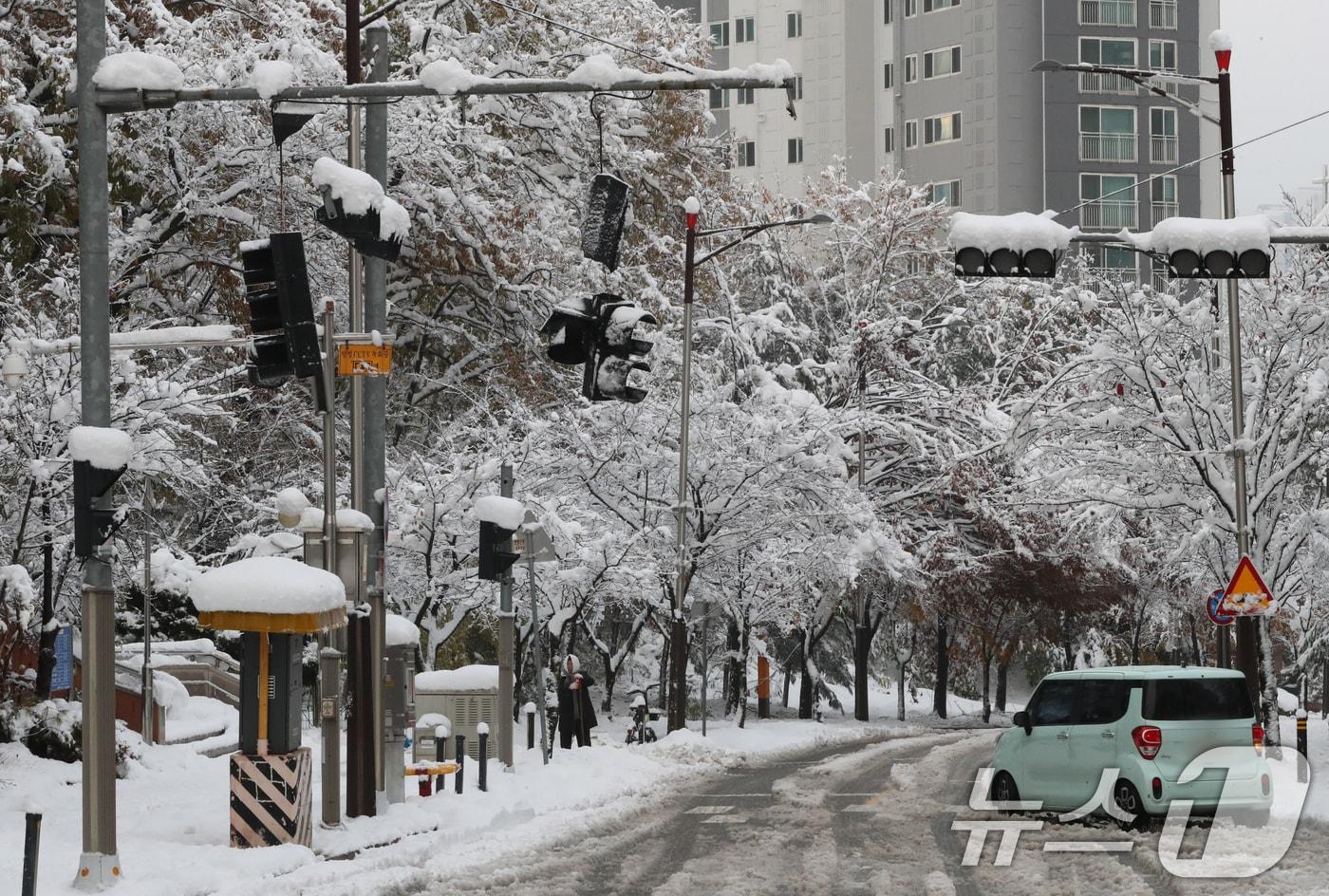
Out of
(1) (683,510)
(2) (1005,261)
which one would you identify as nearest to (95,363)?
(2) (1005,261)

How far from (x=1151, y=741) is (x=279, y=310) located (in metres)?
9.00

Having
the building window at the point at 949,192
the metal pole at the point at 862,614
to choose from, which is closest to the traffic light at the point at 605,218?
the metal pole at the point at 862,614

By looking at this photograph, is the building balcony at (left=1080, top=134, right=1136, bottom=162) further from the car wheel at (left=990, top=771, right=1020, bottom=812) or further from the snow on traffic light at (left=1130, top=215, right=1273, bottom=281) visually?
the car wheel at (left=990, top=771, right=1020, bottom=812)

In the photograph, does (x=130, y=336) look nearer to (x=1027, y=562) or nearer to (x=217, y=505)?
(x=217, y=505)

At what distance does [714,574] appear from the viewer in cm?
4119

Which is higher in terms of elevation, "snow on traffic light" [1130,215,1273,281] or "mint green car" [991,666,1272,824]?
"snow on traffic light" [1130,215,1273,281]

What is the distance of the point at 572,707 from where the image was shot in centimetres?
2995

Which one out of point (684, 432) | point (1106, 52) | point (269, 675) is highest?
point (1106, 52)

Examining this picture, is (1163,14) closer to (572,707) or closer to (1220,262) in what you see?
(572,707)

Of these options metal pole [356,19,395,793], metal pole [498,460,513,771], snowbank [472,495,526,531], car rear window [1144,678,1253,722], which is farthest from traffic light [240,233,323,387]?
metal pole [498,460,513,771]

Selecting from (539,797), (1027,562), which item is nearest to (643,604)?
(1027,562)

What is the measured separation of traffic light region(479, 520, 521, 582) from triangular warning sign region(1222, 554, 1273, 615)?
28.8 ft

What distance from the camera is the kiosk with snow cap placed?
51.9 feet

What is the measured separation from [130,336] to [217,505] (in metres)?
15.5
